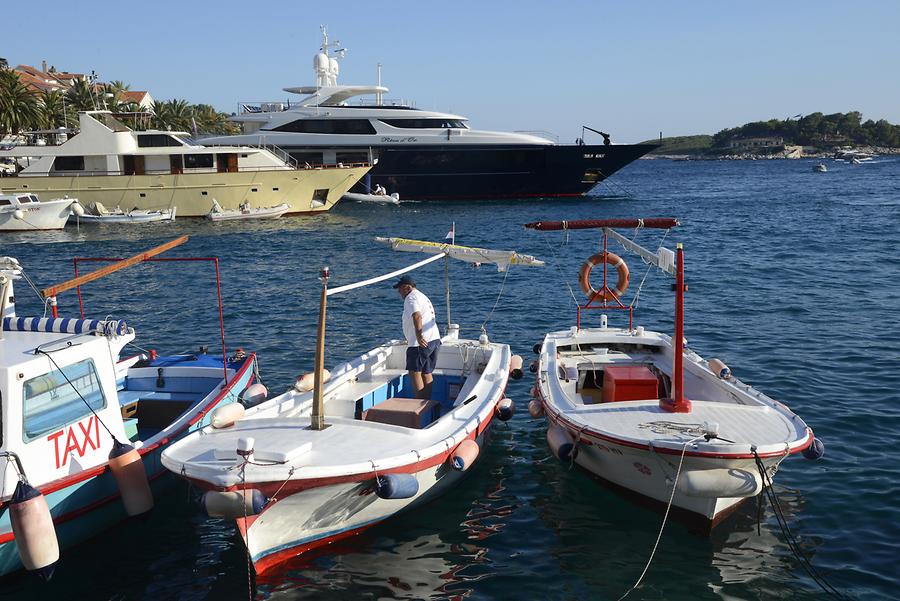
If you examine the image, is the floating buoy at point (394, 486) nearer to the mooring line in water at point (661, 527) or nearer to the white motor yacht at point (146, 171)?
the mooring line in water at point (661, 527)

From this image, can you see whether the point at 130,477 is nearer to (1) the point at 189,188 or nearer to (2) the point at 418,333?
(2) the point at 418,333

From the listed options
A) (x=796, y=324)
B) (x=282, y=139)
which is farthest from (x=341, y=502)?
(x=282, y=139)

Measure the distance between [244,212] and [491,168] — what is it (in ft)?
60.2

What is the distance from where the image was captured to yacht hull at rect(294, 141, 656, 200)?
5331 cm

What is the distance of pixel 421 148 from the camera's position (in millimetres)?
53062

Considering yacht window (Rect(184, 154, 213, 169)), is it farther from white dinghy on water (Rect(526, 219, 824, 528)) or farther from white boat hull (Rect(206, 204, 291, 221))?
white dinghy on water (Rect(526, 219, 824, 528))

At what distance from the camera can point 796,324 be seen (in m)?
19.4

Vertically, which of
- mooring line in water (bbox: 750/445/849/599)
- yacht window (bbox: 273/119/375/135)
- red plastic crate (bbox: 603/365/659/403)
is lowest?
mooring line in water (bbox: 750/445/849/599)

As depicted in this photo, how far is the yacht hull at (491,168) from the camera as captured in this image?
53.3m

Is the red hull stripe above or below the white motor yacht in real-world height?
below

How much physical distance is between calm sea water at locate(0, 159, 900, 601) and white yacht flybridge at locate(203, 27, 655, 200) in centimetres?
1383

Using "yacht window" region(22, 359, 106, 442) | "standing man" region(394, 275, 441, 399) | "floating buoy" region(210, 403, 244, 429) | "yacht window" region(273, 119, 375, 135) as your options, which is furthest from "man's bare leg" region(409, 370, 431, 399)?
"yacht window" region(273, 119, 375, 135)

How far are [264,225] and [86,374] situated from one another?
33119mm

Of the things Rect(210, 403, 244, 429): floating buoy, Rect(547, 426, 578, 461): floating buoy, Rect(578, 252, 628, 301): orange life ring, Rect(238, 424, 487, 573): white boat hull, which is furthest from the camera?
Rect(578, 252, 628, 301): orange life ring
